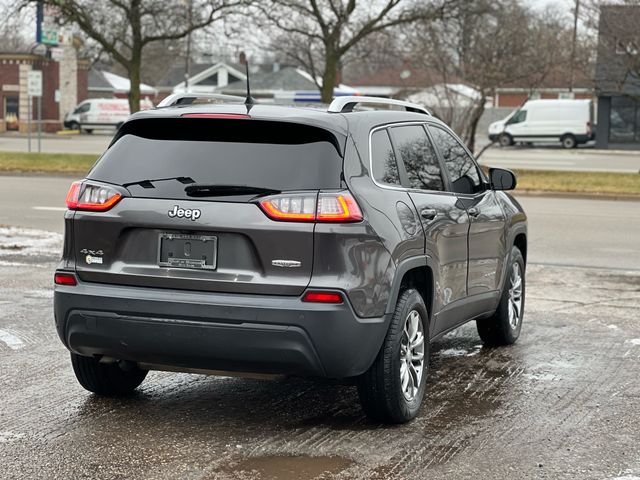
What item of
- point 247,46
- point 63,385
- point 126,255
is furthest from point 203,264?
point 247,46

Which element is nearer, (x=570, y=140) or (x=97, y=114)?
(x=570, y=140)

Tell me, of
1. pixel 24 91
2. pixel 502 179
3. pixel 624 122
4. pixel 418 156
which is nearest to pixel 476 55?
pixel 502 179

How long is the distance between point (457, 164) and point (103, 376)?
2.61 m

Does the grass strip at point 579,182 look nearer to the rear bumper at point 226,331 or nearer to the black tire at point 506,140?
the rear bumper at point 226,331

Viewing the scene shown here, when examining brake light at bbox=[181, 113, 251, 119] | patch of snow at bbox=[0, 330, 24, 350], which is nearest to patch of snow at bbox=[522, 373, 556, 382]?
brake light at bbox=[181, 113, 251, 119]

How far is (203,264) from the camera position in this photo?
5.14m

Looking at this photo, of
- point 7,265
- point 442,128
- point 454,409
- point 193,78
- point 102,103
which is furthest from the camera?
point 193,78

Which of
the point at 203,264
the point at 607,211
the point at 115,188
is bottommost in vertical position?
the point at 607,211

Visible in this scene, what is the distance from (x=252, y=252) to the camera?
5.09 metres

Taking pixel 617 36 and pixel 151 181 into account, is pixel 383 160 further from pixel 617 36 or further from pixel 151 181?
pixel 617 36

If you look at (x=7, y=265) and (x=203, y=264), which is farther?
(x=7, y=265)

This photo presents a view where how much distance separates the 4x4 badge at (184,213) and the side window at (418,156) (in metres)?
1.36

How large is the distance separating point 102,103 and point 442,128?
5814 cm

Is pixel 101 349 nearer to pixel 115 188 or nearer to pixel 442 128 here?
pixel 115 188
